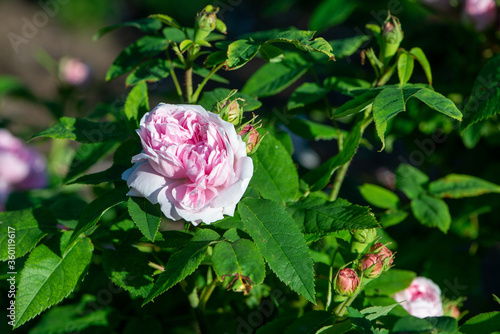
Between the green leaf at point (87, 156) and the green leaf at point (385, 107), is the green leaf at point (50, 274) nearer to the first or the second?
the green leaf at point (87, 156)

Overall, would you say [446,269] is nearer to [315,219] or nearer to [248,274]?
[315,219]

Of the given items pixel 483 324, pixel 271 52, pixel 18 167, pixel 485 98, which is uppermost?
pixel 271 52

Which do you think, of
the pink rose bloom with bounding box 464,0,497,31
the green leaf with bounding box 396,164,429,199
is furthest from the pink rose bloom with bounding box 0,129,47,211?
the pink rose bloom with bounding box 464,0,497,31

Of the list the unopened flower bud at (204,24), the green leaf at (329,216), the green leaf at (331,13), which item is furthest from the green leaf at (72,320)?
the green leaf at (331,13)

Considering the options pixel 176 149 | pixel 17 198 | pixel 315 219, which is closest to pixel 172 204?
pixel 176 149

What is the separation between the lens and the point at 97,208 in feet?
2.19

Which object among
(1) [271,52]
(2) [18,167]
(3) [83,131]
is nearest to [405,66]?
(1) [271,52]

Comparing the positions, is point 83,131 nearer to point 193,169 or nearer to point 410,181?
point 193,169

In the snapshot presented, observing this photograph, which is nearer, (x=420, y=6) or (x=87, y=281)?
(x=87, y=281)

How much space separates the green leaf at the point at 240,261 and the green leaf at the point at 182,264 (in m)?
0.02

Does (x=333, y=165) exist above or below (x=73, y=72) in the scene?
above

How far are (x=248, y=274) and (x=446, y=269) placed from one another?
843 mm

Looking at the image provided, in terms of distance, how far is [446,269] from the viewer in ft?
4.17

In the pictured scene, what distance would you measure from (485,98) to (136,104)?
0.61 metres
